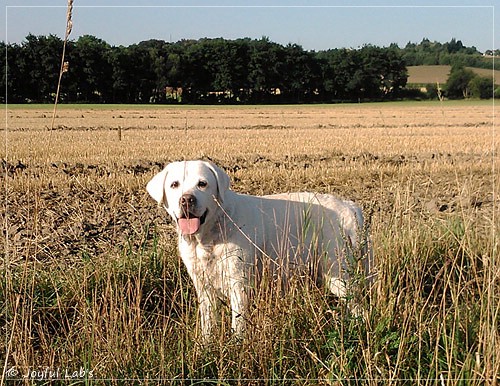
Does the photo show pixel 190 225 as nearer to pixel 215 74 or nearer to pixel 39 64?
pixel 215 74

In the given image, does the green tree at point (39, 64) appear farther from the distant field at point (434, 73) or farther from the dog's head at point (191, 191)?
the dog's head at point (191, 191)

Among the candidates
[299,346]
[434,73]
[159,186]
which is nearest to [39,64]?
[434,73]

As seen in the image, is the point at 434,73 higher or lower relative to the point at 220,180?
higher

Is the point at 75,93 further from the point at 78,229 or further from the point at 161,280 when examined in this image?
the point at 161,280

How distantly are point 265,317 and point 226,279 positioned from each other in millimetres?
824

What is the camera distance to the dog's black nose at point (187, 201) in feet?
13.6

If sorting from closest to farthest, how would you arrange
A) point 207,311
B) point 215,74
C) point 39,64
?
point 207,311 < point 215,74 < point 39,64

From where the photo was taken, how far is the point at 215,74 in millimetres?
26062

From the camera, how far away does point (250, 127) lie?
95.9ft

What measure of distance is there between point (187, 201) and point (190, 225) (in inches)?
7.5

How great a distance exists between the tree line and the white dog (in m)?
15.9

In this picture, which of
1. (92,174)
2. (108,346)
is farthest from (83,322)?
(92,174)

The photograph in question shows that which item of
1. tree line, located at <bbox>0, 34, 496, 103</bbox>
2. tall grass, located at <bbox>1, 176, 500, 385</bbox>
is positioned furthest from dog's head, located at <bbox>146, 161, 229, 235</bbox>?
tree line, located at <bbox>0, 34, 496, 103</bbox>

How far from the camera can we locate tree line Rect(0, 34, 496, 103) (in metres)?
23.2
